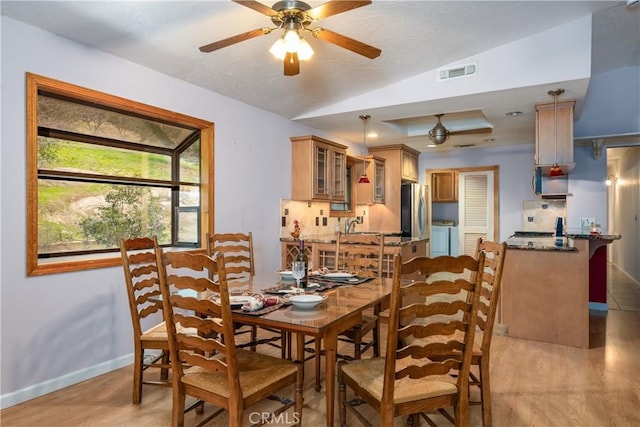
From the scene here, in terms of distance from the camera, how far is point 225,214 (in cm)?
382

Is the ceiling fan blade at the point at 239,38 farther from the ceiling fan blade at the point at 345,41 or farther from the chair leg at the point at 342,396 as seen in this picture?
the chair leg at the point at 342,396

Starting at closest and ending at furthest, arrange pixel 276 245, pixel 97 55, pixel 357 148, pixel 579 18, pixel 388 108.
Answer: pixel 97 55, pixel 579 18, pixel 388 108, pixel 276 245, pixel 357 148

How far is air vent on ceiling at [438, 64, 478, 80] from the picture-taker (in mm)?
3506

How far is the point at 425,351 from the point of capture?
1.62 metres

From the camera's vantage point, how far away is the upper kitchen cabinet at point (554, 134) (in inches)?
149

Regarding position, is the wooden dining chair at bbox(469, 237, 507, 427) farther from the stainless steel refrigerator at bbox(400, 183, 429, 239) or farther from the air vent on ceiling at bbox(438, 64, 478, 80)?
the stainless steel refrigerator at bbox(400, 183, 429, 239)

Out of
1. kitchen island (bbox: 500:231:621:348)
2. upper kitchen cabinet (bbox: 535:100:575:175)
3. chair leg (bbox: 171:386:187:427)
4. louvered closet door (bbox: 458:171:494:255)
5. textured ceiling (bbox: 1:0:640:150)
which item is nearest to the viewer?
chair leg (bbox: 171:386:187:427)

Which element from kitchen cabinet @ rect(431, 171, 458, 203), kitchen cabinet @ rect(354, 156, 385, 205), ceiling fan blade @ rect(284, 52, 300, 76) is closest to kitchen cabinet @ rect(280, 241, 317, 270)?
kitchen cabinet @ rect(354, 156, 385, 205)

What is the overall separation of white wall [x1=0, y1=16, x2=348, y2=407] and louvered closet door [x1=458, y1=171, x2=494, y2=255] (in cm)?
515

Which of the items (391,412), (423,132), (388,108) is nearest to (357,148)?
(423,132)

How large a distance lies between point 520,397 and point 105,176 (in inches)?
135

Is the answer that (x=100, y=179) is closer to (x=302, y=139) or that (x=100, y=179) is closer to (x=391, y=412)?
(x=302, y=139)

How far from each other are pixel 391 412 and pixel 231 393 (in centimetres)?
66

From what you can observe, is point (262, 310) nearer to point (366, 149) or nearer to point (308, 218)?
point (308, 218)
